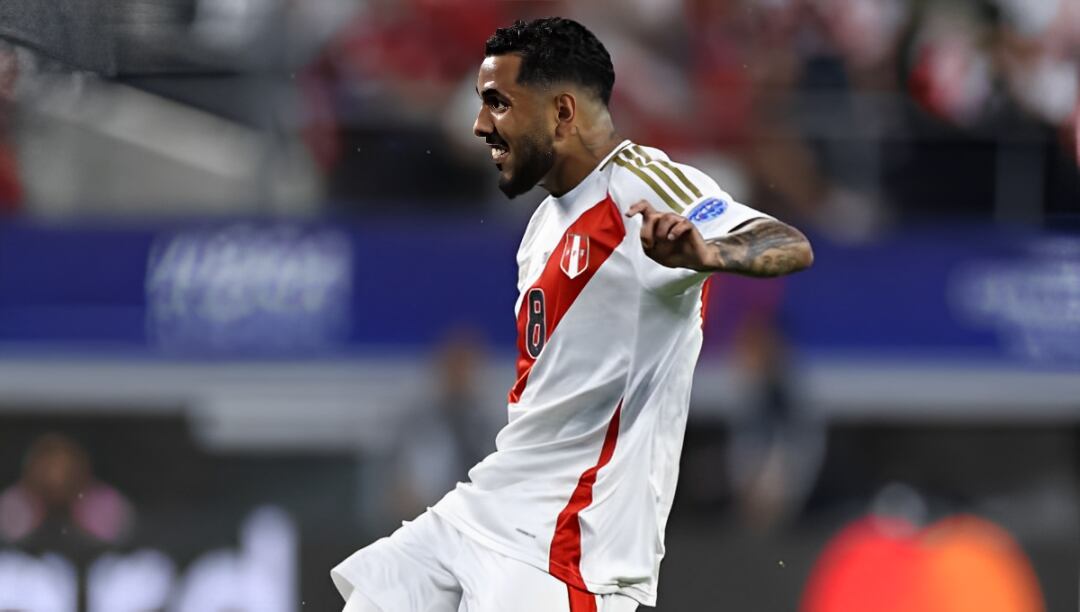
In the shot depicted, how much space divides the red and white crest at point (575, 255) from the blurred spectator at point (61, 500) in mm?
4235

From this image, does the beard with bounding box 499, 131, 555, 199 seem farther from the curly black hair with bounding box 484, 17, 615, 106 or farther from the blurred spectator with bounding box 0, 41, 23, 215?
the blurred spectator with bounding box 0, 41, 23, 215

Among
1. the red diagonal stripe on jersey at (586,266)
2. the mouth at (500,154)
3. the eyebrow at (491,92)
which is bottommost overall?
the red diagonal stripe on jersey at (586,266)

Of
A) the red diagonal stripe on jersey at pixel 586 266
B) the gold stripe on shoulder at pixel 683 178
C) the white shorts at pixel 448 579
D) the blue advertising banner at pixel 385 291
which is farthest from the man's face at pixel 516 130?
the blue advertising banner at pixel 385 291

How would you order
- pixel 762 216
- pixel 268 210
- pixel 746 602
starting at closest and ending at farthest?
pixel 762 216, pixel 746 602, pixel 268 210

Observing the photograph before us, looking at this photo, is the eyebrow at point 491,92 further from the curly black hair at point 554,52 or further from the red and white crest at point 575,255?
the red and white crest at point 575,255

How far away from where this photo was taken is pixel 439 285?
7352 millimetres

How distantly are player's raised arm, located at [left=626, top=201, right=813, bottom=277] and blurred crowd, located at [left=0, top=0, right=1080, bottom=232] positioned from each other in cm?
450

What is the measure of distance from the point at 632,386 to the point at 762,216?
46 centimetres

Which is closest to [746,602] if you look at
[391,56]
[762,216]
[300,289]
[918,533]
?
[918,533]

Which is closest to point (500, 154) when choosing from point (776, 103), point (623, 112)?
point (623, 112)

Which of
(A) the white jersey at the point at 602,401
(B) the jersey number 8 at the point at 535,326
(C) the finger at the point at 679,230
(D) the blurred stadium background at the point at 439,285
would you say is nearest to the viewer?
(C) the finger at the point at 679,230

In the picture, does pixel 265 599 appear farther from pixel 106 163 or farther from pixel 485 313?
pixel 106 163

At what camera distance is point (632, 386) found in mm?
3256

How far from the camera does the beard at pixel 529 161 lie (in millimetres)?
3352
